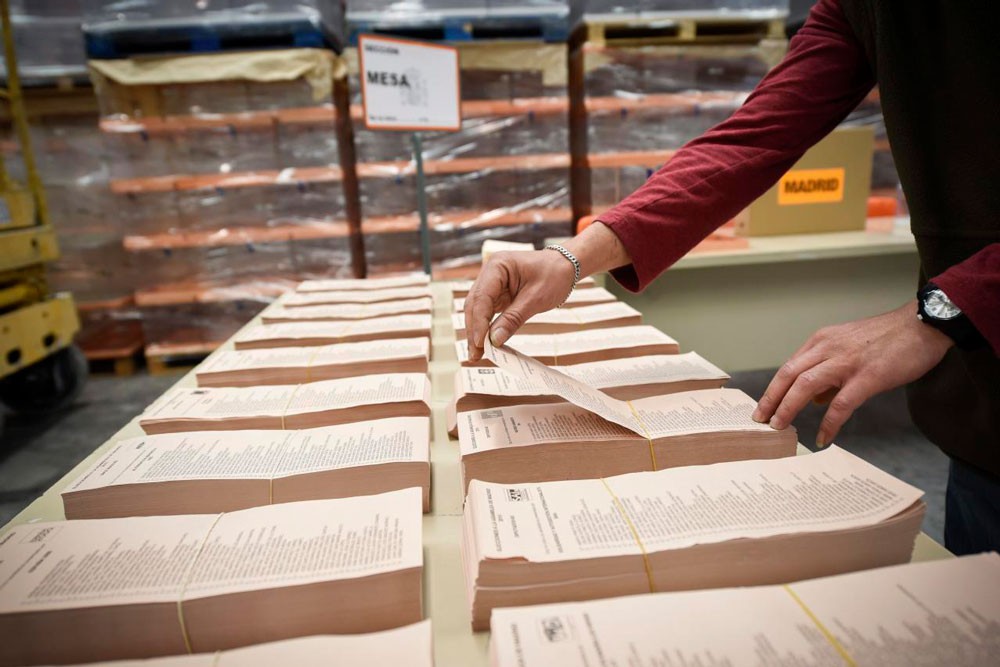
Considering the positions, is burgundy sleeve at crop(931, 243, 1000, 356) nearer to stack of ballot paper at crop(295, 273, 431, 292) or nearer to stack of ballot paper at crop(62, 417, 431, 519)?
stack of ballot paper at crop(62, 417, 431, 519)

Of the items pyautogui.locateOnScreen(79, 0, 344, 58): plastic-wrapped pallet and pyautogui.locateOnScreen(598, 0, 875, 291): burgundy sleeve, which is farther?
pyautogui.locateOnScreen(79, 0, 344, 58): plastic-wrapped pallet

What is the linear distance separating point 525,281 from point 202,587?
24.6 inches

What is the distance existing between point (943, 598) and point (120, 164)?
14.8 ft

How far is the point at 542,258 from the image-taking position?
101cm

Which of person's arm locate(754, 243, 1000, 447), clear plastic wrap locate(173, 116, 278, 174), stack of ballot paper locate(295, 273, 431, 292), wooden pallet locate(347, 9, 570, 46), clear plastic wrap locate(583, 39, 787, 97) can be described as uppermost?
wooden pallet locate(347, 9, 570, 46)

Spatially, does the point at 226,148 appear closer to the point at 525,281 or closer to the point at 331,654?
the point at 525,281

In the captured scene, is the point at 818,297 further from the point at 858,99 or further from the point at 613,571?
the point at 613,571

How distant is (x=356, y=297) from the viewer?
1.88 metres

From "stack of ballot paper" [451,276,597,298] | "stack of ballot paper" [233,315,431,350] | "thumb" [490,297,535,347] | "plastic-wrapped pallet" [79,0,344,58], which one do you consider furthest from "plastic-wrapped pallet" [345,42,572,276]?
"thumb" [490,297,535,347]

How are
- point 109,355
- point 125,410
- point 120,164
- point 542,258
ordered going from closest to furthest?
point 542,258
point 125,410
point 120,164
point 109,355

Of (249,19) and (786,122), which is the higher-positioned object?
(249,19)

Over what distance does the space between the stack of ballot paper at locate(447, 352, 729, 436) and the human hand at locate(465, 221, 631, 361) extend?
7cm

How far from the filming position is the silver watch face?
27.2 inches

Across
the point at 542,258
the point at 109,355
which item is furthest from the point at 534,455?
the point at 109,355
